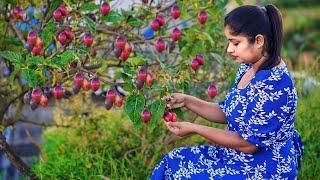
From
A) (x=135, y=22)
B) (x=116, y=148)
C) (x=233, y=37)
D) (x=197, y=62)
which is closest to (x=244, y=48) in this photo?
(x=233, y=37)

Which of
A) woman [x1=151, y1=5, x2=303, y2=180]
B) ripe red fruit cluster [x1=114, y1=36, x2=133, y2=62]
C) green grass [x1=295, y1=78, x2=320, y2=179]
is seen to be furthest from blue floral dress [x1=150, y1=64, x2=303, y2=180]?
green grass [x1=295, y1=78, x2=320, y2=179]

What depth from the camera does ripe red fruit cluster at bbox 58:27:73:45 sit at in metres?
3.22

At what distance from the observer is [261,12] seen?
287 centimetres

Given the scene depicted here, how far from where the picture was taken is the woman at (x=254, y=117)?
2838 mm

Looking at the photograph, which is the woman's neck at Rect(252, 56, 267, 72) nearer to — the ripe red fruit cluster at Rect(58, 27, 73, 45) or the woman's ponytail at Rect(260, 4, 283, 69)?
the woman's ponytail at Rect(260, 4, 283, 69)

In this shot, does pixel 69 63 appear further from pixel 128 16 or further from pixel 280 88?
pixel 280 88

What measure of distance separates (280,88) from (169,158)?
594 millimetres

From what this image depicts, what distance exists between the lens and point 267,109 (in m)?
2.83

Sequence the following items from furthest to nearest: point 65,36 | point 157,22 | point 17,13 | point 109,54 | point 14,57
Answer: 1. point 109,54
2. point 17,13
3. point 157,22
4. point 65,36
5. point 14,57

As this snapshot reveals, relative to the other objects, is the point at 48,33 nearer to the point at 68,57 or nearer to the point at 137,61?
the point at 68,57

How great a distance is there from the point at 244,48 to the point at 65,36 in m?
0.86

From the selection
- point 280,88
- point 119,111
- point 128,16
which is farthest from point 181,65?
point 119,111

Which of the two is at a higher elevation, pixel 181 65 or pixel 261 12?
pixel 261 12

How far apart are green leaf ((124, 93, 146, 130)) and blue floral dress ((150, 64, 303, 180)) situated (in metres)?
0.23
